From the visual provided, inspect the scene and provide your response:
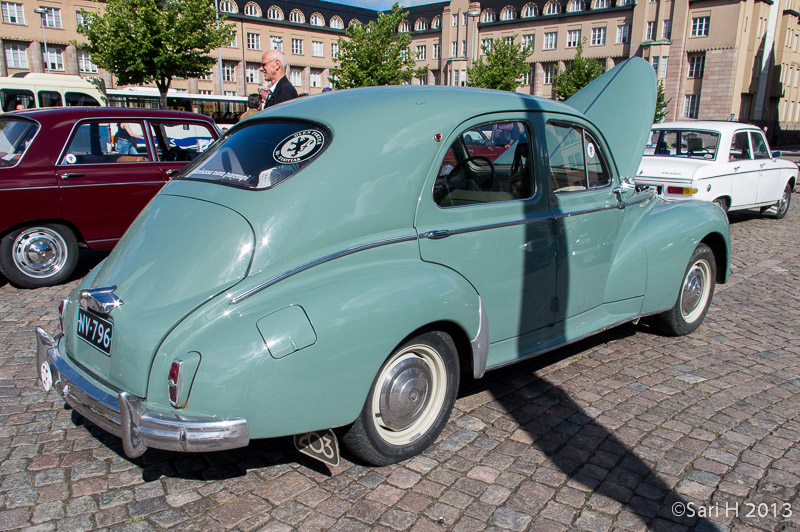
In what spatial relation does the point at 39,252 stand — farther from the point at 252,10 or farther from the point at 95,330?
the point at 252,10

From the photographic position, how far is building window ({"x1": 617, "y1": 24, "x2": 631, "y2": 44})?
59312mm

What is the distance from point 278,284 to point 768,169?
10818mm

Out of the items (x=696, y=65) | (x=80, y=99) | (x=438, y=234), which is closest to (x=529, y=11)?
(x=696, y=65)

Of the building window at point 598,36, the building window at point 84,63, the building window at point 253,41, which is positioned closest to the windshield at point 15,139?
the building window at point 84,63

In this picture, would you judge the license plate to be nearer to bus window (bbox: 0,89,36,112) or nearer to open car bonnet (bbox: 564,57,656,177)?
open car bonnet (bbox: 564,57,656,177)

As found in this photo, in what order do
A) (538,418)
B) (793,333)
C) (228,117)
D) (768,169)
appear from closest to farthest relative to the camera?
(538,418), (793,333), (768,169), (228,117)

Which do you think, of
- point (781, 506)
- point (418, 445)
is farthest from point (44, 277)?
point (781, 506)

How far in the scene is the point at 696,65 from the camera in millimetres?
54406

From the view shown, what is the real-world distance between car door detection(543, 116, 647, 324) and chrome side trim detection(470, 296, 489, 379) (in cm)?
76

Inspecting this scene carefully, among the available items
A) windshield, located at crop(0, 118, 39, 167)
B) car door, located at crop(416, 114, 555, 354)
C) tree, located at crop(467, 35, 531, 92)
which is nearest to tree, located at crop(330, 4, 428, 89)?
tree, located at crop(467, 35, 531, 92)

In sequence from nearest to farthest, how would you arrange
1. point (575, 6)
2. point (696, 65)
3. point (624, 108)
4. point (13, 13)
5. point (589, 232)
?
point (589, 232)
point (624, 108)
point (13, 13)
point (696, 65)
point (575, 6)

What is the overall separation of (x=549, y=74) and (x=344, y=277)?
224ft

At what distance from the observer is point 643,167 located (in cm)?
953

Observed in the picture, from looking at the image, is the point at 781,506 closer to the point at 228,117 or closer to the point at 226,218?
the point at 226,218
